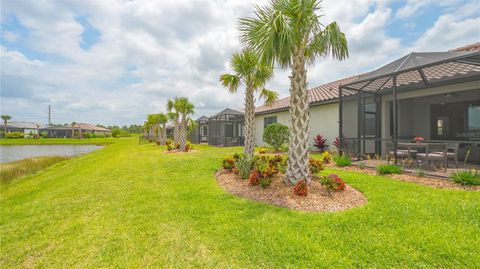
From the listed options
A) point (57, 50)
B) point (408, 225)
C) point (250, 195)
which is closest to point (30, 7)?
point (57, 50)

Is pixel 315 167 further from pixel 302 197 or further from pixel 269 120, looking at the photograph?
pixel 269 120

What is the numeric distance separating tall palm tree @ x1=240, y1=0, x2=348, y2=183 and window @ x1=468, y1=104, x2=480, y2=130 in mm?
8116

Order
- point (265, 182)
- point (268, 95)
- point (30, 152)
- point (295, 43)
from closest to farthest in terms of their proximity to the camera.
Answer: point (295, 43) → point (265, 182) → point (268, 95) → point (30, 152)

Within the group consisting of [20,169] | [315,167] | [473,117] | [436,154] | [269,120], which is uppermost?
[269,120]

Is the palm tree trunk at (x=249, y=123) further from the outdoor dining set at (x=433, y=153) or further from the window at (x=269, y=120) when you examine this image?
the window at (x=269, y=120)

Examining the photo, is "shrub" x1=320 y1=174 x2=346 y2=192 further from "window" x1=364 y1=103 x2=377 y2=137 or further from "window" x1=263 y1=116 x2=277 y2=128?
"window" x1=263 y1=116 x2=277 y2=128

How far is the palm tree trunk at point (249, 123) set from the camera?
897 cm

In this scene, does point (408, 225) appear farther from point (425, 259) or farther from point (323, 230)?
point (323, 230)

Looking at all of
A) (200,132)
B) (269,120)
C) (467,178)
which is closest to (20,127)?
(200,132)

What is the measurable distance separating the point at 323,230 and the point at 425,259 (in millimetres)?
1265

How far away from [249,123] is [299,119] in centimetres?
386

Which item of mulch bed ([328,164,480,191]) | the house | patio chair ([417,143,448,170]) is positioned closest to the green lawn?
mulch bed ([328,164,480,191])

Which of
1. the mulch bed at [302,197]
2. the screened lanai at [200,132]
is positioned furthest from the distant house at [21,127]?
the mulch bed at [302,197]

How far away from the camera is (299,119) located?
545 centimetres
